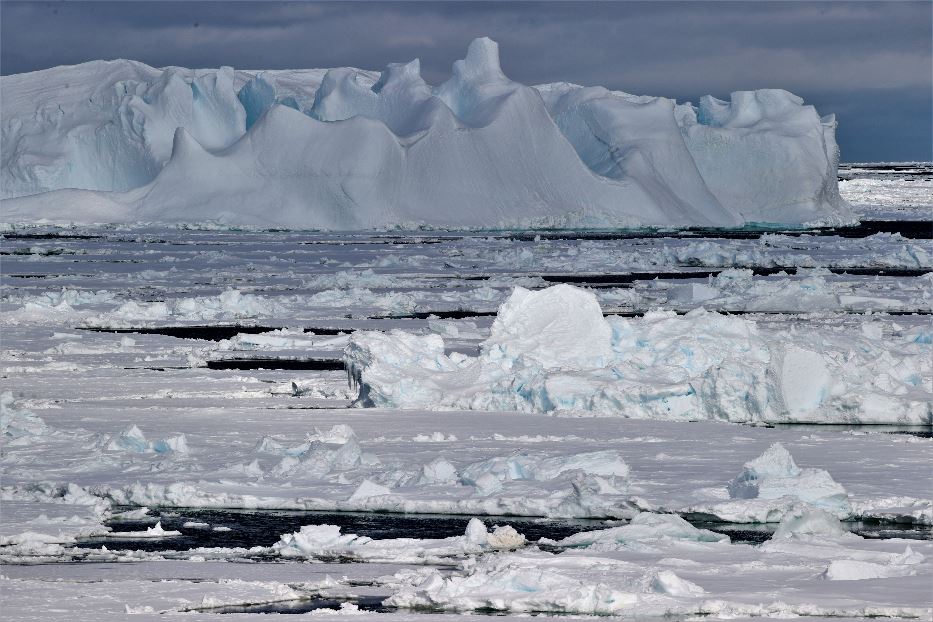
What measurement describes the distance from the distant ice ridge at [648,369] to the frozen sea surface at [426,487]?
0.15 ft

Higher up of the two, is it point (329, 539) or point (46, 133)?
point (46, 133)

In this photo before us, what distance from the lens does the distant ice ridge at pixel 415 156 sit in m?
37.3

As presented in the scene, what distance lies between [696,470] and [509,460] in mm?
1138

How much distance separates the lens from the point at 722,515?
295 inches

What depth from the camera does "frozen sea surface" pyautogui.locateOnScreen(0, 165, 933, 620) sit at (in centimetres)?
589

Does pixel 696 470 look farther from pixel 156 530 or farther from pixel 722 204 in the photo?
pixel 722 204

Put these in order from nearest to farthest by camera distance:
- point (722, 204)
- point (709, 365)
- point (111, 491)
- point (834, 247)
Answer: point (111, 491) < point (709, 365) < point (834, 247) < point (722, 204)

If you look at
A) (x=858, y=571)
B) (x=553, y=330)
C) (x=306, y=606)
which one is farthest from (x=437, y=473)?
(x=553, y=330)

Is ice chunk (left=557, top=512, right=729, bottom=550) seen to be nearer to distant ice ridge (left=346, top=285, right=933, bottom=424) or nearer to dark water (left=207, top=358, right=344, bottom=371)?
distant ice ridge (left=346, top=285, right=933, bottom=424)

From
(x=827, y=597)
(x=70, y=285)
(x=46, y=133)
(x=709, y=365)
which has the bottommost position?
(x=827, y=597)

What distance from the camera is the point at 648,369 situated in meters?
11.3

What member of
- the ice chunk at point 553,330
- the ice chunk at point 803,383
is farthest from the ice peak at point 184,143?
the ice chunk at point 803,383

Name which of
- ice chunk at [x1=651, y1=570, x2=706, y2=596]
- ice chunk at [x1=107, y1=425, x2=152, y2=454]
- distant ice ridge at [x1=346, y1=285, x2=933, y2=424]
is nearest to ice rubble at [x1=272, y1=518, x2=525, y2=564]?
ice chunk at [x1=651, y1=570, x2=706, y2=596]

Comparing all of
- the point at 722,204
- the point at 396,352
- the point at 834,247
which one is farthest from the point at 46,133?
the point at 396,352
